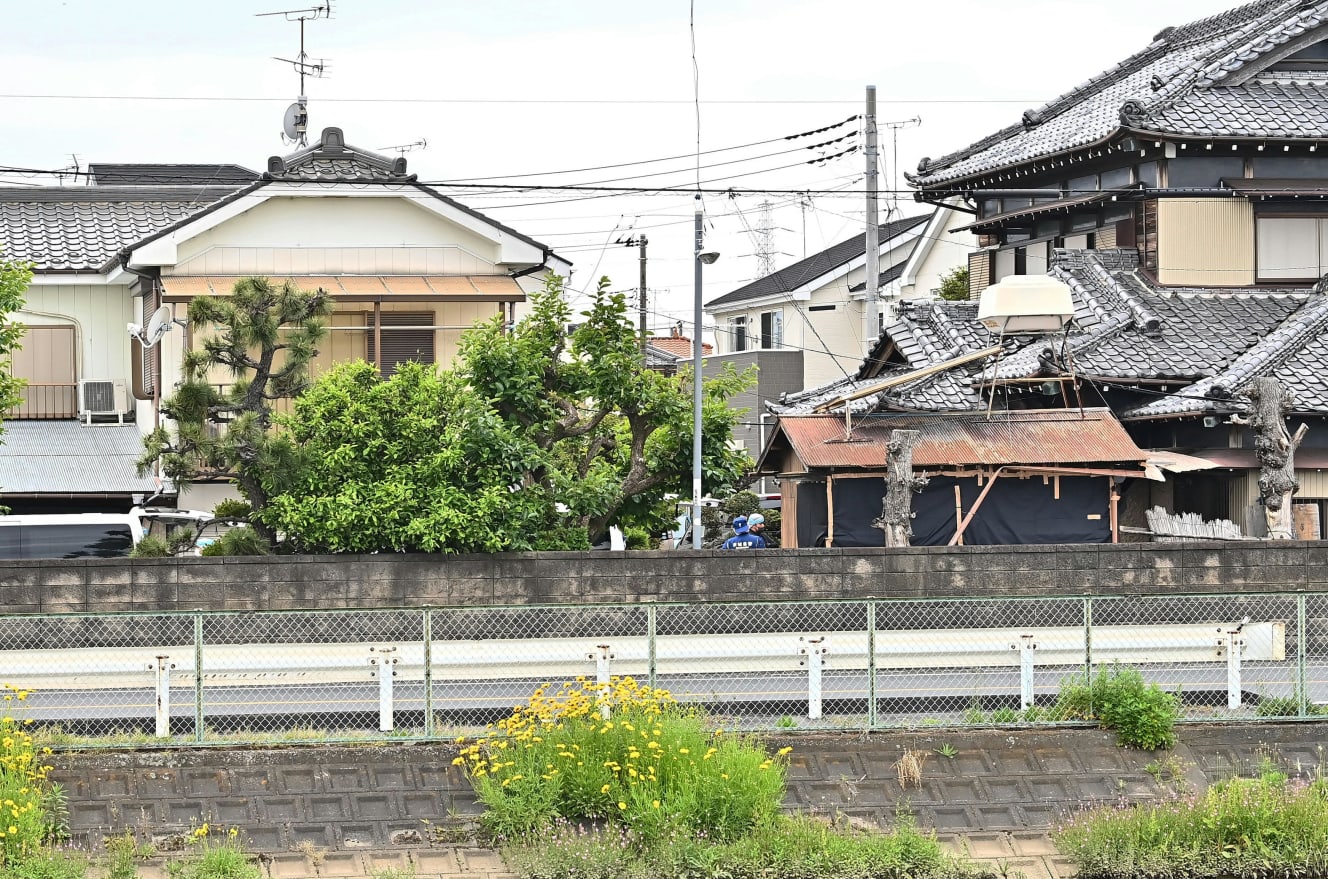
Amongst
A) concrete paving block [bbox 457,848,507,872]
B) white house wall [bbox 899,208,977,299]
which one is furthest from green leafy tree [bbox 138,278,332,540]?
white house wall [bbox 899,208,977,299]

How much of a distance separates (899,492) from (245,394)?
8745 mm

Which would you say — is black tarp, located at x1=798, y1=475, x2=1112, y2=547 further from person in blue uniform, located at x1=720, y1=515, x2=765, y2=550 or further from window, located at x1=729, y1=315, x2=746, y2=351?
window, located at x1=729, y1=315, x2=746, y2=351

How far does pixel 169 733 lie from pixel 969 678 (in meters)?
7.92

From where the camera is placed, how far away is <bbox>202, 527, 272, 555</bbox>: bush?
18.8m

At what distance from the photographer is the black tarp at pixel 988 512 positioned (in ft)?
74.1

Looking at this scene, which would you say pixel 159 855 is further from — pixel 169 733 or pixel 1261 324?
pixel 1261 324

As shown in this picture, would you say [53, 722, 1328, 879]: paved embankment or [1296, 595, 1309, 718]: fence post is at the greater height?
[1296, 595, 1309, 718]: fence post

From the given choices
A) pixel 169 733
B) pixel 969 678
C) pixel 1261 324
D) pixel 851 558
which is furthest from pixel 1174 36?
pixel 169 733

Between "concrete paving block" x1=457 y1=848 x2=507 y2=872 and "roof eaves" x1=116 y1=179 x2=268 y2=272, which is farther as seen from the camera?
"roof eaves" x1=116 y1=179 x2=268 y2=272

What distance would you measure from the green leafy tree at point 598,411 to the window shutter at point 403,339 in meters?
7.54

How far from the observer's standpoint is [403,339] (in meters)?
27.7

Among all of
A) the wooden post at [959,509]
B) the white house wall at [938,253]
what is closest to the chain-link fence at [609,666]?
the wooden post at [959,509]

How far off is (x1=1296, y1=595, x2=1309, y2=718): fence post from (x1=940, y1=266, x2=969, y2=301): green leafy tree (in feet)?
85.2

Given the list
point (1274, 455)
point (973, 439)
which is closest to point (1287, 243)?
point (1274, 455)
